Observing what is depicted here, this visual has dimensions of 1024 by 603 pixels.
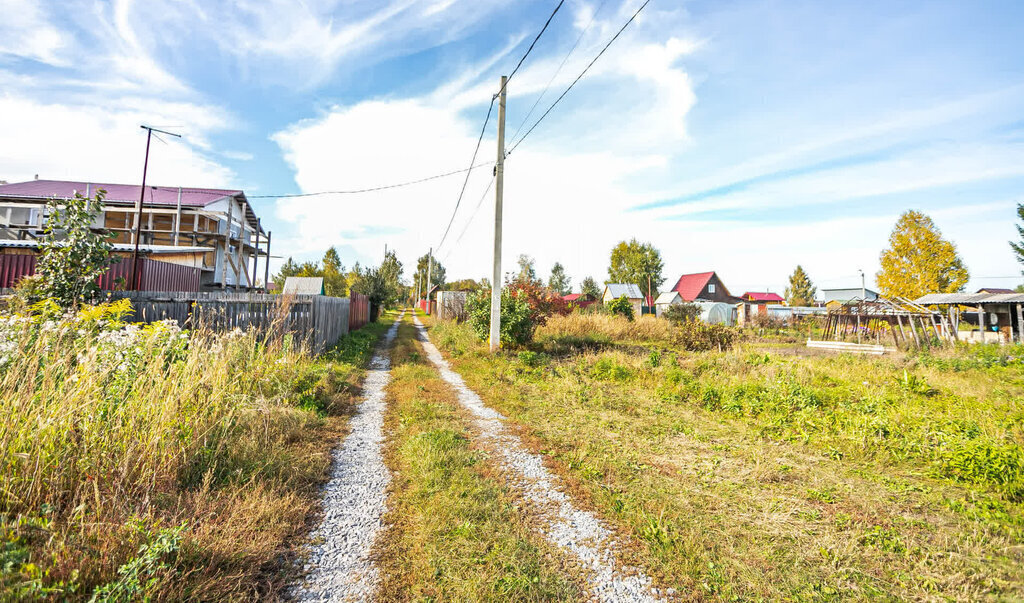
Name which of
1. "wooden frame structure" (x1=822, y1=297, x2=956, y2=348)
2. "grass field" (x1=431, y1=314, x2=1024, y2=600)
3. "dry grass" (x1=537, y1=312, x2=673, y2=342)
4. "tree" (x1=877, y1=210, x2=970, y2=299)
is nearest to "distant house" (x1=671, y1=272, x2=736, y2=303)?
"tree" (x1=877, y1=210, x2=970, y2=299)

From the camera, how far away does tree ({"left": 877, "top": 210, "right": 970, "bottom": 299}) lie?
3030 centimetres

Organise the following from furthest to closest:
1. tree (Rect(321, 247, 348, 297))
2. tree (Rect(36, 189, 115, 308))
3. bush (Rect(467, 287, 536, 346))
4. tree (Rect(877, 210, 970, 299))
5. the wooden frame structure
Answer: tree (Rect(321, 247, 348, 297)) → tree (Rect(877, 210, 970, 299)) → the wooden frame structure → bush (Rect(467, 287, 536, 346)) → tree (Rect(36, 189, 115, 308))

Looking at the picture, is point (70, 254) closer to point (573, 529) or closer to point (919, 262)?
point (573, 529)

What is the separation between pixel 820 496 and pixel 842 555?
3.40 ft

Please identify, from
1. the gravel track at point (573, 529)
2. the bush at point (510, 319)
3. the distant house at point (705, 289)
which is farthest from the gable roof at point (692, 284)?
the gravel track at point (573, 529)

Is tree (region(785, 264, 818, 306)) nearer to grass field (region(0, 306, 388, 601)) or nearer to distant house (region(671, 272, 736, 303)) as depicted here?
distant house (region(671, 272, 736, 303))

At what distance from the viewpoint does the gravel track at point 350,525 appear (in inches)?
98.3

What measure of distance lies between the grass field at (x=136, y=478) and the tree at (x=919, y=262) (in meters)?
41.3

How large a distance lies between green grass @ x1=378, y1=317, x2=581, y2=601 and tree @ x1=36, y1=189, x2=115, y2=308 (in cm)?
802

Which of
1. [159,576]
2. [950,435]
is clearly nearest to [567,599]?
[159,576]

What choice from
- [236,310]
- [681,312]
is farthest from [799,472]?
[681,312]

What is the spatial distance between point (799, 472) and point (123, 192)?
35276 mm

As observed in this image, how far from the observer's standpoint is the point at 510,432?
573cm

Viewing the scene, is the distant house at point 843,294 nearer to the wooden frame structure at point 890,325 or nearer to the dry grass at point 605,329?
the wooden frame structure at point 890,325
